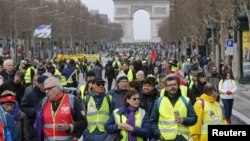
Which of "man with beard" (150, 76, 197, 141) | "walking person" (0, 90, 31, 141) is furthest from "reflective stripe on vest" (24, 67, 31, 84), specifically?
"man with beard" (150, 76, 197, 141)

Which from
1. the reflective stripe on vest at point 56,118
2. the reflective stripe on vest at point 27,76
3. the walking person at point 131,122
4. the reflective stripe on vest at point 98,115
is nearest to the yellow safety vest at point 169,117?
the walking person at point 131,122

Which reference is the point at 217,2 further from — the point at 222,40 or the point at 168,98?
the point at 168,98

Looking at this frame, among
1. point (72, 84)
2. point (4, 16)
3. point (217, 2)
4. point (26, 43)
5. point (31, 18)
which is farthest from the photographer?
point (26, 43)

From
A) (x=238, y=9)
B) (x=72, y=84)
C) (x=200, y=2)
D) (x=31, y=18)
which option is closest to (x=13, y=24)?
(x=31, y=18)

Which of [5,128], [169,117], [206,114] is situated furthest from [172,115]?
[5,128]

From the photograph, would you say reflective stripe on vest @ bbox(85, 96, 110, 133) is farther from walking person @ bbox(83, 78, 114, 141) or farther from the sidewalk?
the sidewalk

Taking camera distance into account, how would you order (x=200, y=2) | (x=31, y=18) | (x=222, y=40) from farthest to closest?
(x=31, y=18) < (x=200, y=2) < (x=222, y=40)

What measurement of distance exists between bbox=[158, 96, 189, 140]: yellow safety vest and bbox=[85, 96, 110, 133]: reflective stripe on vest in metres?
1.49

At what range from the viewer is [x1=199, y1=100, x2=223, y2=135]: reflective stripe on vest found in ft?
35.1

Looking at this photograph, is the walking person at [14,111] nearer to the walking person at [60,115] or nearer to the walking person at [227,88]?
the walking person at [60,115]

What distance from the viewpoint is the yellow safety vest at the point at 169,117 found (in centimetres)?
977

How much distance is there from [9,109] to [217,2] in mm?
39660

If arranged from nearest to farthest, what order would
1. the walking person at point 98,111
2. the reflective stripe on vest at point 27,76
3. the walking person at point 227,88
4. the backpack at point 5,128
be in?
the backpack at point 5,128, the walking person at point 98,111, the walking person at point 227,88, the reflective stripe on vest at point 27,76

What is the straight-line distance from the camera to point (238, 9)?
142 feet
